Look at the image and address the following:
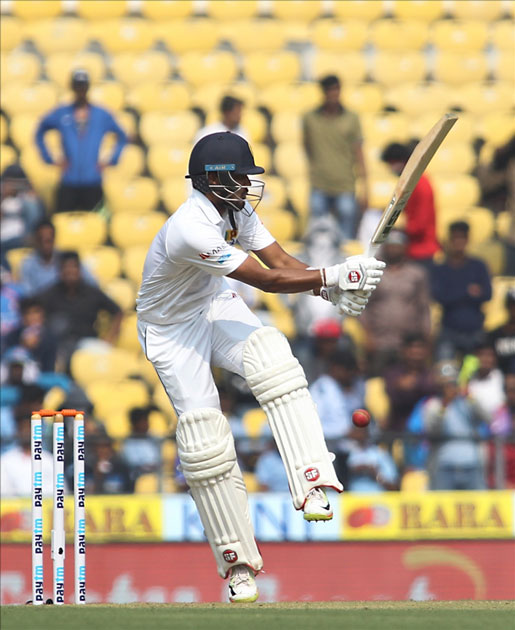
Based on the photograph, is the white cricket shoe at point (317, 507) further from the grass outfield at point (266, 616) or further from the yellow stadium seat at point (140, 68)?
the yellow stadium seat at point (140, 68)

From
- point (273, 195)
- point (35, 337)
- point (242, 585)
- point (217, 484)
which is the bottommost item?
point (242, 585)

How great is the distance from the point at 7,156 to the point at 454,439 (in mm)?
4342

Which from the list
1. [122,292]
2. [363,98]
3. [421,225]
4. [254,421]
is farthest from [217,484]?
[363,98]

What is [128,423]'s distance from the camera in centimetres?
840

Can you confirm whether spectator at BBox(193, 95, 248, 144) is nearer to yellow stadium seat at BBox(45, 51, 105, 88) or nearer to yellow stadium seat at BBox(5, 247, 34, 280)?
yellow stadium seat at BBox(5, 247, 34, 280)

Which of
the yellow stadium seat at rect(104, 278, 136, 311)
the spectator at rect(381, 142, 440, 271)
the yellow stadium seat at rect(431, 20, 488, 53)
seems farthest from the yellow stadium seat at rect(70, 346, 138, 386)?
the yellow stadium seat at rect(431, 20, 488, 53)

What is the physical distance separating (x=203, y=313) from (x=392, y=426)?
2858 millimetres

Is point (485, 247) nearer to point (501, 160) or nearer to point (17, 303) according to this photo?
point (501, 160)

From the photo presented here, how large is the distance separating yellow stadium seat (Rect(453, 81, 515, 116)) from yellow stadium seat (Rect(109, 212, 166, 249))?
285cm

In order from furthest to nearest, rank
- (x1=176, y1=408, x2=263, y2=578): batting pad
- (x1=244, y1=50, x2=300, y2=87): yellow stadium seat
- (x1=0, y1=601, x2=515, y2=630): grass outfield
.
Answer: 1. (x1=244, y1=50, x2=300, y2=87): yellow stadium seat
2. (x1=176, y1=408, x2=263, y2=578): batting pad
3. (x1=0, y1=601, x2=515, y2=630): grass outfield

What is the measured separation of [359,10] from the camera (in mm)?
11469

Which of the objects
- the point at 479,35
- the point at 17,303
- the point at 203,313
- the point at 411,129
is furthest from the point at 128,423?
the point at 479,35

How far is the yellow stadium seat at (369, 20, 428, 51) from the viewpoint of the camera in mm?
11328

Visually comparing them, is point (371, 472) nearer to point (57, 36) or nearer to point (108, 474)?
point (108, 474)
